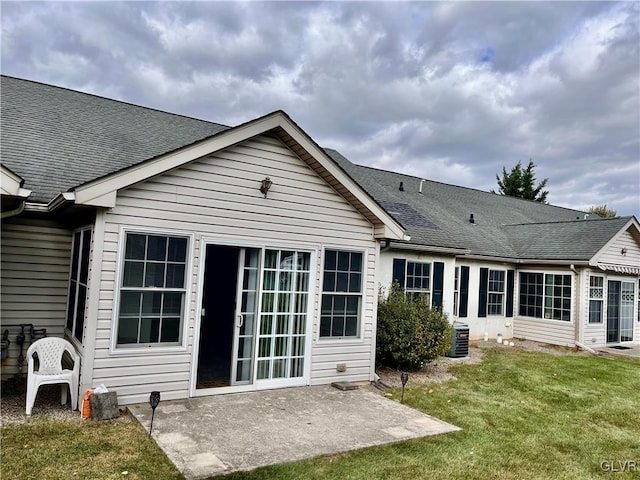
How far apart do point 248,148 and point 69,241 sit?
11.0 ft

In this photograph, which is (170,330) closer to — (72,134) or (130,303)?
(130,303)

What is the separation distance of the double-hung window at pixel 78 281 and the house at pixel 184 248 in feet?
0.19

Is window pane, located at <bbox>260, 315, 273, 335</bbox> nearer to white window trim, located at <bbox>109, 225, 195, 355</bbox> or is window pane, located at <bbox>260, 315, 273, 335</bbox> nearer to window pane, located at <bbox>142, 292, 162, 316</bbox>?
white window trim, located at <bbox>109, 225, 195, 355</bbox>

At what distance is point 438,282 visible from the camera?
1132 centimetres

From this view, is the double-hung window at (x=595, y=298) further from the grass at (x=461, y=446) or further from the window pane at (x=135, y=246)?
the window pane at (x=135, y=246)

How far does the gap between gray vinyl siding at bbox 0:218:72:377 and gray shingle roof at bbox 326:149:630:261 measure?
7622 mm

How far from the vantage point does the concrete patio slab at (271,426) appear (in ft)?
14.2

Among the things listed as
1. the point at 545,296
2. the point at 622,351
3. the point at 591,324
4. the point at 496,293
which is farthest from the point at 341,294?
the point at 622,351

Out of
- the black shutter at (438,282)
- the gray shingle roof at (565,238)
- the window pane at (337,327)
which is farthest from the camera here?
the gray shingle roof at (565,238)

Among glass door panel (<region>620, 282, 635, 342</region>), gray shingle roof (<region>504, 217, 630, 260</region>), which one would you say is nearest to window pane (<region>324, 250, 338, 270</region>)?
gray shingle roof (<region>504, 217, 630, 260</region>)

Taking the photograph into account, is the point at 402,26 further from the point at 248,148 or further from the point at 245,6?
the point at 248,148

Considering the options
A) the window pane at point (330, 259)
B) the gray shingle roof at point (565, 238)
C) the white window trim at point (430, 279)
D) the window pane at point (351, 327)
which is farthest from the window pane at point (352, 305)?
the gray shingle roof at point (565, 238)

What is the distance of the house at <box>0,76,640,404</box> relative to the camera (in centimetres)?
562

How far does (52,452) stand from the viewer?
13.7 ft
